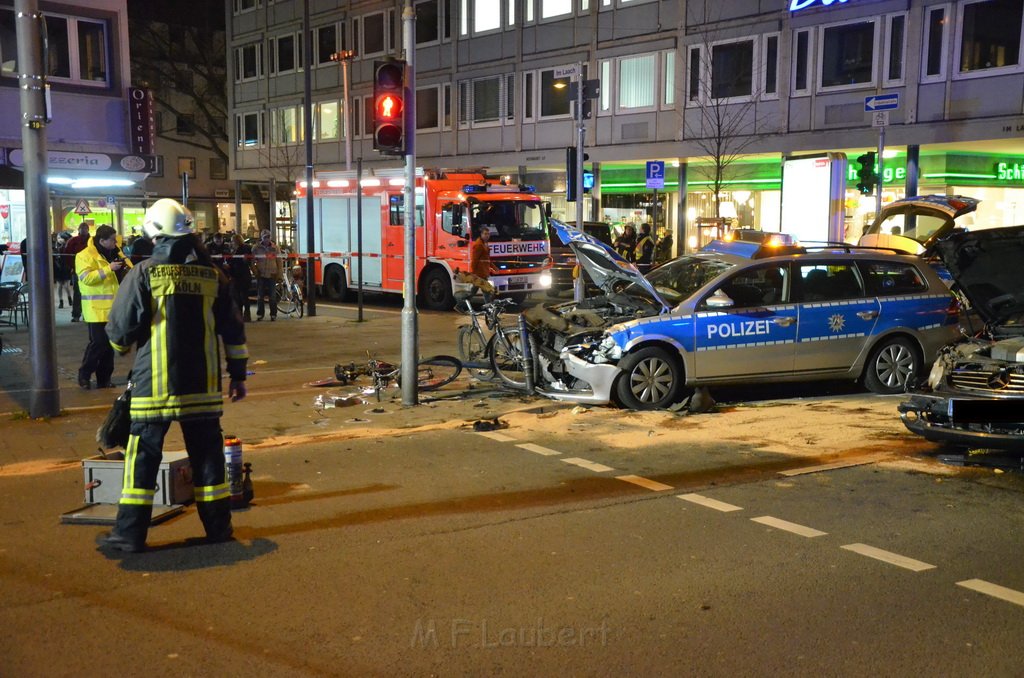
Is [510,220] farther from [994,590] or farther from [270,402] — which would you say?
[994,590]

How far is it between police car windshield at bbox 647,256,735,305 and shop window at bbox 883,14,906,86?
17.4 metres

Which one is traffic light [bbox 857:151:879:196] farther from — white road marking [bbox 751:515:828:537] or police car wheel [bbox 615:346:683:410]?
white road marking [bbox 751:515:828:537]

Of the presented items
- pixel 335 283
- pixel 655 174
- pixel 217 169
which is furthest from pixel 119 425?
pixel 217 169

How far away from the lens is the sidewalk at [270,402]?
8.63 meters

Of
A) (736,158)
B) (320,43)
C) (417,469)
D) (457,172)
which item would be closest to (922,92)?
(736,158)

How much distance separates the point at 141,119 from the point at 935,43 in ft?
63.1

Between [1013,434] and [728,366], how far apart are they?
11.0ft

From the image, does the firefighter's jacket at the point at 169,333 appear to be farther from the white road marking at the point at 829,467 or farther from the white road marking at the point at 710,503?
the white road marking at the point at 829,467

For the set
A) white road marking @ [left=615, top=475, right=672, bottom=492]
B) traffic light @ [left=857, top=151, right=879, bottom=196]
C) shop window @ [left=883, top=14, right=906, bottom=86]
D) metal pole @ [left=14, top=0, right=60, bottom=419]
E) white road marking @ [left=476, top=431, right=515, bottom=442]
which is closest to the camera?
white road marking @ [left=615, top=475, right=672, bottom=492]

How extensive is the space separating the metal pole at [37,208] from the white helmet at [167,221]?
430cm

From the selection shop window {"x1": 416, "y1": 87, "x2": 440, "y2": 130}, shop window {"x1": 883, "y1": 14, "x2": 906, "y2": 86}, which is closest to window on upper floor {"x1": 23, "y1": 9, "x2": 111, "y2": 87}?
shop window {"x1": 883, "y1": 14, "x2": 906, "y2": 86}

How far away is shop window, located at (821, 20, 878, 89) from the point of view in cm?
2623

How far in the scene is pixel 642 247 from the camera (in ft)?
75.2

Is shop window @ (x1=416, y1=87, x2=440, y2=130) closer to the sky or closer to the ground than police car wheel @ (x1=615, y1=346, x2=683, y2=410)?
closer to the sky
